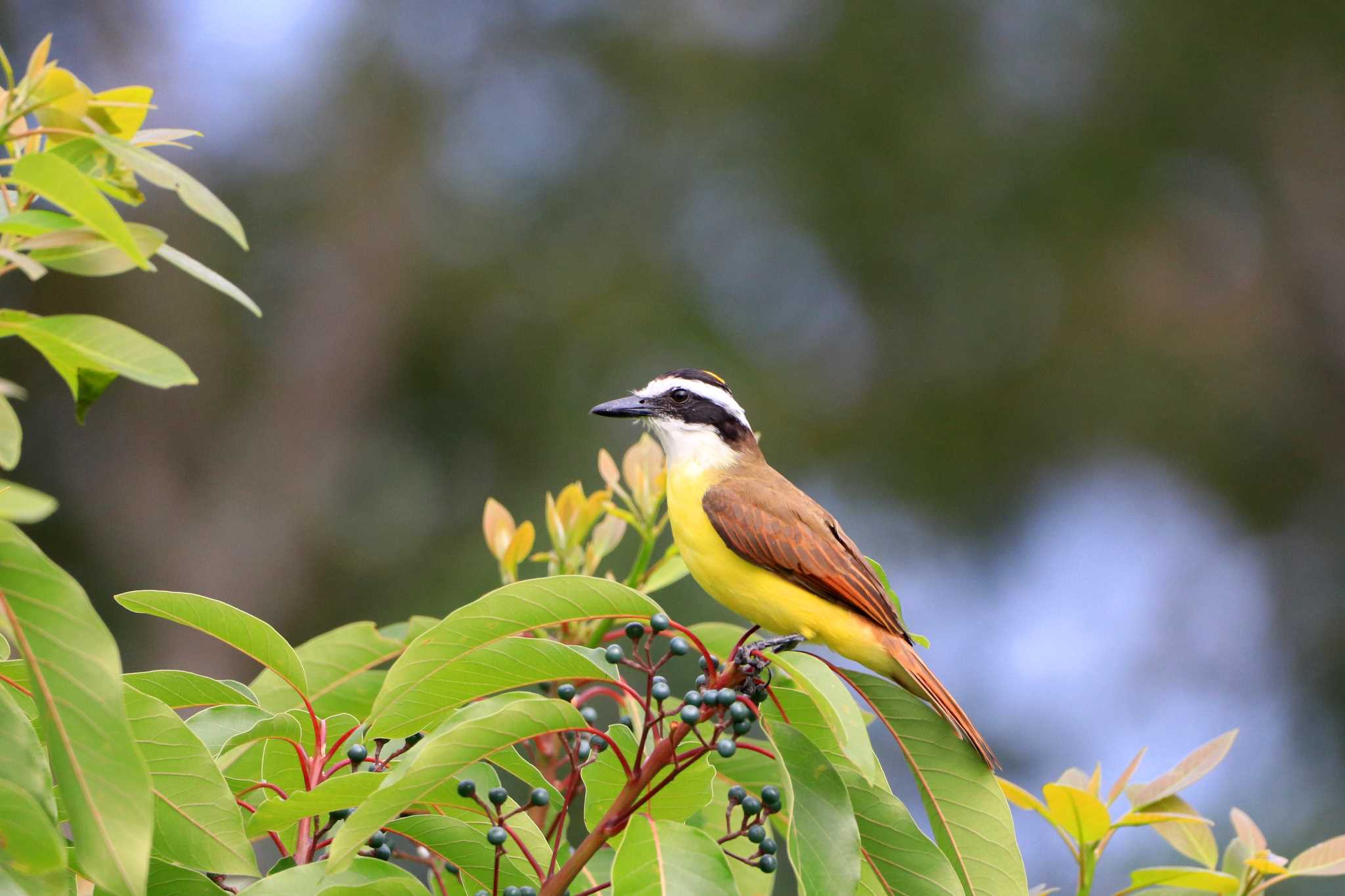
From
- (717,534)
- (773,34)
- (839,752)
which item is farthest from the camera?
(773,34)

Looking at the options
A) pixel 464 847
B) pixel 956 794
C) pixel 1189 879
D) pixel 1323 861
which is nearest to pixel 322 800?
pixel 464 847

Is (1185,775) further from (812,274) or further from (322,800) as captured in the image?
(812,274)

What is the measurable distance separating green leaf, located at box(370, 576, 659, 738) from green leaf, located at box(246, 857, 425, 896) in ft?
0.90

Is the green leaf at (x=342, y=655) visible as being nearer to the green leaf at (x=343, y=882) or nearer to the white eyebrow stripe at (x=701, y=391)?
the green leaf at (x=343, y=882)

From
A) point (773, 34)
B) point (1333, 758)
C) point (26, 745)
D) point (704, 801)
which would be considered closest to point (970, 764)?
point (704, 801)

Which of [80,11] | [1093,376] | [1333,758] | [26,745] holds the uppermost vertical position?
[80,11]

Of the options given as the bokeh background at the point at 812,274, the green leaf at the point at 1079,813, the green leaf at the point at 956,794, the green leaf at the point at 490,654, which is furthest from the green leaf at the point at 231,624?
the bokeh background at the point at 812,274

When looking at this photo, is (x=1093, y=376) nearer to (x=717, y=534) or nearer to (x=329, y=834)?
(x=717, y=534)

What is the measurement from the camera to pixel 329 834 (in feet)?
7.83

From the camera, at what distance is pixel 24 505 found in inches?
57.4

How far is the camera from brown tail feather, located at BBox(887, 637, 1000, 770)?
2615 mm

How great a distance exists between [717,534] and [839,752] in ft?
3.12

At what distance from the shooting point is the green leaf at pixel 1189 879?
2.44 m

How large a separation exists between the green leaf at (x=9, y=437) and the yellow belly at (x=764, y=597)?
182cm
